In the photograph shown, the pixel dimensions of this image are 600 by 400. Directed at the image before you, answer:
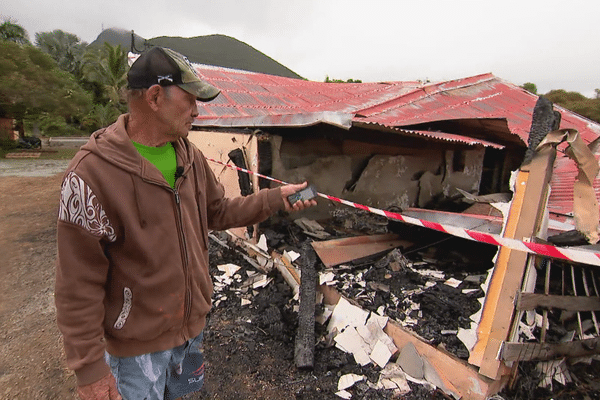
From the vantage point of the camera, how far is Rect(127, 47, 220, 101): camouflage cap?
1.49 metres

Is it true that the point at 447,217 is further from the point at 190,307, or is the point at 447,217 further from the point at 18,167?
the point at 18,167

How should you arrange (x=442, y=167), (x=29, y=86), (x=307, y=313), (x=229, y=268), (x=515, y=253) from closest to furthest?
(x=515, y=253) < (x=307, y=313) < (x=229, y=268) < (x=442, y=167) < (x=29, y=86)

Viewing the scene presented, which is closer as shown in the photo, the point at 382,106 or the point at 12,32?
the point at 382,106

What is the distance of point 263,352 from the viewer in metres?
3.52

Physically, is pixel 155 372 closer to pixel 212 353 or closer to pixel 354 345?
pixel 212 353

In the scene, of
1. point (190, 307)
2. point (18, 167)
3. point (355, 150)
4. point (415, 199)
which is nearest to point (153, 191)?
point (190, 307)

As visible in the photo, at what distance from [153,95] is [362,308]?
2.89m

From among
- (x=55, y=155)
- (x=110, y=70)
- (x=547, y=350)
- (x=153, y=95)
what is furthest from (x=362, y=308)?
(x=110, y=70)

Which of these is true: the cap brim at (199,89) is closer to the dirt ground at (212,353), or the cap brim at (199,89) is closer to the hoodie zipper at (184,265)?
the hoodie zipper at (184,265)

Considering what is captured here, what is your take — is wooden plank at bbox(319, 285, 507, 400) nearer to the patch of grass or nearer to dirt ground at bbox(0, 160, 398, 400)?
dirt ground at bbox(0, 160, 398, 400)

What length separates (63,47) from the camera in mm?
40531

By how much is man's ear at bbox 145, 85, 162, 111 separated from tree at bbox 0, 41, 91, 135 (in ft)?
79.3

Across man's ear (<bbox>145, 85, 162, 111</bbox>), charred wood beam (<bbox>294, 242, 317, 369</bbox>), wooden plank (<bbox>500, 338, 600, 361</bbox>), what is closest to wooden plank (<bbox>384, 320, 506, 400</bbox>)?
wooden plank (<bbox>500, 338, 600, 361</bbox>)

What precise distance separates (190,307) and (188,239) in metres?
0.36
